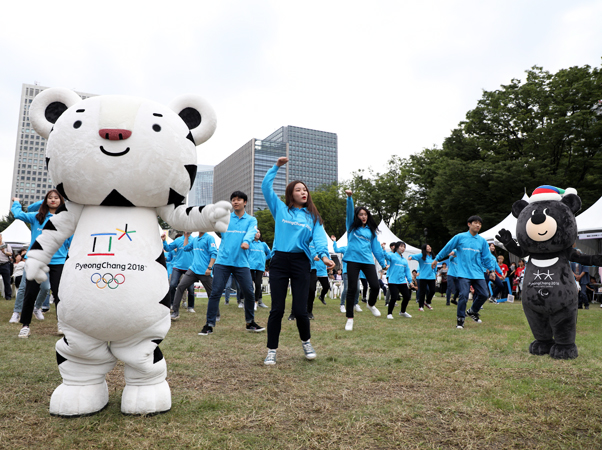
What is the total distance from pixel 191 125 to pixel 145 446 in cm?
227

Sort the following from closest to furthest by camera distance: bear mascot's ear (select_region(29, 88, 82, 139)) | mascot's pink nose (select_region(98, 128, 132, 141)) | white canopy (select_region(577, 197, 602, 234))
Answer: mascot's pink nose (select_region(98, 128, 132, 141))
bear mascot's ear (select_region(29, 88, 82, 139))
white canopy (select_region(577, 197, 602, 234))

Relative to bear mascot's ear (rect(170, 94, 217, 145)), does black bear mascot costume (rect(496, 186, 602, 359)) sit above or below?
below

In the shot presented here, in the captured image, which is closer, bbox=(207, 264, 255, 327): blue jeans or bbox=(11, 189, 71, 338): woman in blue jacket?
bbox=(11, 189, 71, 338): woman in blue jacket

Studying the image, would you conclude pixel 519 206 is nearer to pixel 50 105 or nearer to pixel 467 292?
pixel 467 292

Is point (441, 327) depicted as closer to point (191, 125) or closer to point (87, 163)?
point (191, 125)

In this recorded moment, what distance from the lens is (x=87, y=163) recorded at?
9.12 ft

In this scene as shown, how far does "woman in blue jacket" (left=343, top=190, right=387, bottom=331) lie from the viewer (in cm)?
673

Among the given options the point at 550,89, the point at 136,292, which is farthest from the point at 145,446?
the point at 550,89

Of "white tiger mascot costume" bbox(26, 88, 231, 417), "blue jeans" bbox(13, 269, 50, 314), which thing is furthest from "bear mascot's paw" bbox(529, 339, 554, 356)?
"blue jeans" bbox(13, 269, 50, 314)

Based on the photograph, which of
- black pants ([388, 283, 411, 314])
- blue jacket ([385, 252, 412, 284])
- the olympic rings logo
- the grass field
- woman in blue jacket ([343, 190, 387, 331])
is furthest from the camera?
blue jacket ([385, 252, 412, 284])

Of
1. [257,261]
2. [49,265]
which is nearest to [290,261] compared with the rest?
[49,265]

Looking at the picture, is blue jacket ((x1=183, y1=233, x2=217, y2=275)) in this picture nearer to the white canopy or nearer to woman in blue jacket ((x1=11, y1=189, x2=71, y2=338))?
woman in blue jacket ((x1=11, y1=189, x2=71, y2=338))

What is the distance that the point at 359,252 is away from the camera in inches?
273

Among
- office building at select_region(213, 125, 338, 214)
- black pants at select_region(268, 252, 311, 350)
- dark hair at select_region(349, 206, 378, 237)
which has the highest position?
office building at select_region(213, 125, 338, 214)
